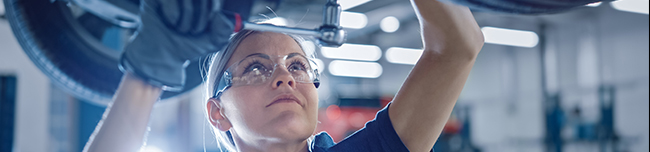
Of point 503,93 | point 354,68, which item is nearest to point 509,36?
point 503,93

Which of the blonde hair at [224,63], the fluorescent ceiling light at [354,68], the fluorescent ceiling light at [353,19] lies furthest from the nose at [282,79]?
the fluorescent ceiling light at [354,68]

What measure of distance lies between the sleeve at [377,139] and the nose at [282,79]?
184mm

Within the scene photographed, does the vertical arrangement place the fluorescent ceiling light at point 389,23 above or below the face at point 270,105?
below

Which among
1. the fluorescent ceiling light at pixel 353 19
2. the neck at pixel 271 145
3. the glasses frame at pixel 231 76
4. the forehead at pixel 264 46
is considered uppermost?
the forehead at pixel 264 46

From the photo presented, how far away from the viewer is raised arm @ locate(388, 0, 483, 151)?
38.8 inches

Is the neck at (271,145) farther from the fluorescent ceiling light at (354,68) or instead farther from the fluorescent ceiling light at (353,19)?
the fluorescent ceiling light at (354,68)

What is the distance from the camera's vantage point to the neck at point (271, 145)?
1188 mm

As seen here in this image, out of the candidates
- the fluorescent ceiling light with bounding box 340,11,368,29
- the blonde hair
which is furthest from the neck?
the fluorescent ceiling light with bounding box 340,11,368,29

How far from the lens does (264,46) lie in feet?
4.12

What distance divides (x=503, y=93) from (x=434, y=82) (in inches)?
329

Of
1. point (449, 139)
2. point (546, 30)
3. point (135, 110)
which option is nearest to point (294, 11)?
point (449, 139)

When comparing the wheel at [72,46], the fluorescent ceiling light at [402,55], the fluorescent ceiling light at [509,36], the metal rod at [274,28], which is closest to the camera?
the metal rod at [274,28]

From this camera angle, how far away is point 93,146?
3.00ft

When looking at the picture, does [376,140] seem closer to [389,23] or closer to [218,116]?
[218,116]
